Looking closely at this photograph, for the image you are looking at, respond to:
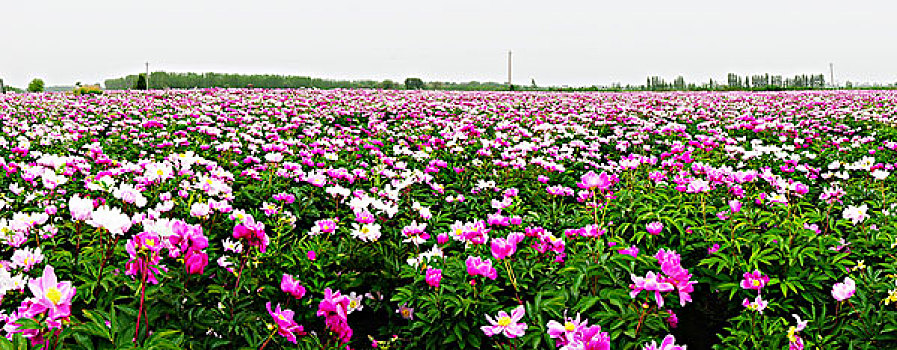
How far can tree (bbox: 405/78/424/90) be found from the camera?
110 ft

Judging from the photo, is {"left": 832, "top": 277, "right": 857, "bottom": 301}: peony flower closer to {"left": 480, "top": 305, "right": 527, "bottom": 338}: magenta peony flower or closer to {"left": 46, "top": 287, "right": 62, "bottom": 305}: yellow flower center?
{"left": 480, "top": 305, "right": 527, "bottom": 338}: magenta peony flower

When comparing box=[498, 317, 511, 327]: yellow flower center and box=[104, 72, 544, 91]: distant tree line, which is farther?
box=[104, 72, 544, 91]: distant tree line

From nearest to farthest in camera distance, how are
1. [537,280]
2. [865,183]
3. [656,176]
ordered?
1. [537,280]
2. [656,176]
3. [865,183]

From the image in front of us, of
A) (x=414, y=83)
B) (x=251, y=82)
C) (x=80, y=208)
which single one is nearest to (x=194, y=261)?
(x=80, y=208)

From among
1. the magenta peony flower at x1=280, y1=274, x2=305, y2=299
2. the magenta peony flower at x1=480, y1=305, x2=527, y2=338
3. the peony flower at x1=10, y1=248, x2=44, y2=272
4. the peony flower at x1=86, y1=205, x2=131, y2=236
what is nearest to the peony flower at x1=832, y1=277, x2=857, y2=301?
the magenta peony flower at x1=480, y1=305, x2=527, y2=338

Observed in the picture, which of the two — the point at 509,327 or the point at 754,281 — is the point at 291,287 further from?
the point at 754,281

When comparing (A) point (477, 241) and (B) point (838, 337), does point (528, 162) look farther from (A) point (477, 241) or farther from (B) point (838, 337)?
(B) point (838, 337)

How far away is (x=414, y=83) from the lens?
3453 centimetres

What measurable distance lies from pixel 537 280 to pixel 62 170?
303cm

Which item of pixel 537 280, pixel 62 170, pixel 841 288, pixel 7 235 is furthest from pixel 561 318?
pixel 62 170

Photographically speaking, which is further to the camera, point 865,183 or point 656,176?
point 865,183

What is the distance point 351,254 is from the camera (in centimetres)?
261

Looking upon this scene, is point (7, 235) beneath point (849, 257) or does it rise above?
above

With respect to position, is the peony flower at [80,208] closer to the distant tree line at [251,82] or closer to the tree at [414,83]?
the distant tree line at [251,82]
